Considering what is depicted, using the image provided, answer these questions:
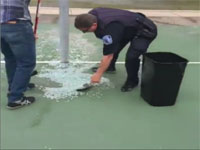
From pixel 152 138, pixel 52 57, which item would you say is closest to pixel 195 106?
pixel 152 138

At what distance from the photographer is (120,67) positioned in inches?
227

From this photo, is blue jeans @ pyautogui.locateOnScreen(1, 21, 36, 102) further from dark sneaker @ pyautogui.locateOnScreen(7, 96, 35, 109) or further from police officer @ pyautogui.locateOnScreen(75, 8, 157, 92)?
police officer @ pyautogui.locateOnScreen(75, 8, 157, 92)

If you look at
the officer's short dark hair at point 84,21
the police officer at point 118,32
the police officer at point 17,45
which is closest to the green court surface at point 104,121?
the police officer at point 17,45

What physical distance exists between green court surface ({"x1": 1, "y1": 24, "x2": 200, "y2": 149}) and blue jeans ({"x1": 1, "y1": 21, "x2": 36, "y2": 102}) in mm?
272

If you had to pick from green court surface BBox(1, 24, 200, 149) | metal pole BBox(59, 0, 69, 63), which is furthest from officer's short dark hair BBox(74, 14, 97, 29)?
metal pole BBox(59, 0, 69, 63)

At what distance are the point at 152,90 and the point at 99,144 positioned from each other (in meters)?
1.07

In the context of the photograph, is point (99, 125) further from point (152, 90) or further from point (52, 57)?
point (52, 57)

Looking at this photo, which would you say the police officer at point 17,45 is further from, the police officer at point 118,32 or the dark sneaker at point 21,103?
the police officer at point 118,32

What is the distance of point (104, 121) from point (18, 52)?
3.71 ft

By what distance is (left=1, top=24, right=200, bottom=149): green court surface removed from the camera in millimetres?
3588

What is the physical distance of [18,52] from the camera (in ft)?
13.1

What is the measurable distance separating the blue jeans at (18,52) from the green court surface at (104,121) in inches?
10.7

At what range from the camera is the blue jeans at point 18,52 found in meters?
3.87

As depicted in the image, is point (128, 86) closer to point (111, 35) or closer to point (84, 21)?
point (111, 35)
